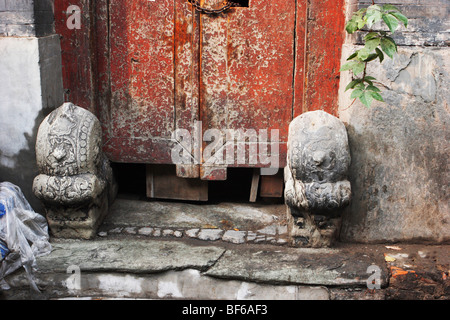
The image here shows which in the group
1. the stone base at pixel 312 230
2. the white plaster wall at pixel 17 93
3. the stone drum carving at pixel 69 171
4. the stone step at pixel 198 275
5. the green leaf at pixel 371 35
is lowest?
the stone step at pixel 198 275

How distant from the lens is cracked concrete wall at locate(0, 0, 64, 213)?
3.89 m

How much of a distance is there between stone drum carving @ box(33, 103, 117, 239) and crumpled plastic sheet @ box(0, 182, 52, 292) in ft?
0.35

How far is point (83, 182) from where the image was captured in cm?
375

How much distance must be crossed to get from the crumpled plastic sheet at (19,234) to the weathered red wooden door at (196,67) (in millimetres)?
824

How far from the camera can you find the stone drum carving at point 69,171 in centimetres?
373

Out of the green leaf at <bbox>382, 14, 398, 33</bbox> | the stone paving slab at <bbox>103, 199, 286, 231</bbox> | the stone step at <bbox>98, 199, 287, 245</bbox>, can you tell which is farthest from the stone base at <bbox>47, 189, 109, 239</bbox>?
the green leaf at <bbox>382, 14, 398, 33</bbox>

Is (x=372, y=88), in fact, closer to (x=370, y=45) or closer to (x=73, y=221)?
(x=370, y=45)

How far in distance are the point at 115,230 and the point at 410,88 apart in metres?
2.17

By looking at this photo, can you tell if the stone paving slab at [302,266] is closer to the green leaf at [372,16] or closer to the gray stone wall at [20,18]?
the green leaf at [372,16]

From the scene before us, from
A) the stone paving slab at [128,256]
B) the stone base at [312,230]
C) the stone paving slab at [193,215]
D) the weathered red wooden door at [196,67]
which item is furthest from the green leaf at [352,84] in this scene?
the stone paving slab at [128,256]

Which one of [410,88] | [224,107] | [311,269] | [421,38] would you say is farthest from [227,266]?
[421,38]

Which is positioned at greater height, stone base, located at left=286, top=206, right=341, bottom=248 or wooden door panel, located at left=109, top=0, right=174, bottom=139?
wooden door panel, located at left=109, top=0, right=174, bottom=139

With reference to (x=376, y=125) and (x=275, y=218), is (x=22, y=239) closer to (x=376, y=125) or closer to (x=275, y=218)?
(x=275, y=218)

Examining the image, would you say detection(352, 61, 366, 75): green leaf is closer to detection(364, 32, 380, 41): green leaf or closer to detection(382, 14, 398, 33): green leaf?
detection(364, 32, 380, 41): green leaf
